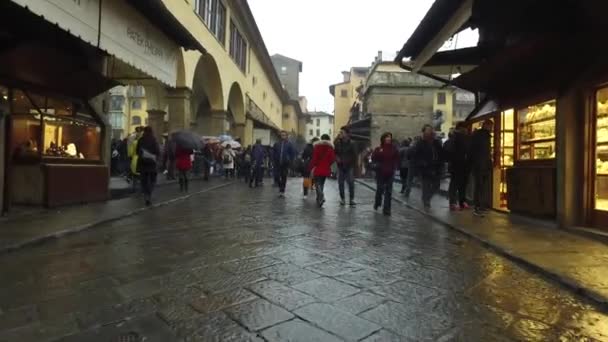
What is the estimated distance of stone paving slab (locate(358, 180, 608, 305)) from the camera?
4.07 m

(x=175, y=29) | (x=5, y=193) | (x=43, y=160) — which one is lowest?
(x=5, y=193)

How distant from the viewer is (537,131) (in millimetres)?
8055

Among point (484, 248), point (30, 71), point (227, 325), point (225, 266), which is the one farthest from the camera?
point (30, 71)

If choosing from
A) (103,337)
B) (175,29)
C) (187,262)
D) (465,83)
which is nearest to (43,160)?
(175,29)

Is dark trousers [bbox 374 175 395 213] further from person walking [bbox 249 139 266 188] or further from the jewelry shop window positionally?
person walking [bbox 249 139 266 188]

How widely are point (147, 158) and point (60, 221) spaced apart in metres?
2.49

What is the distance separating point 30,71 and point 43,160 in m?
1.53

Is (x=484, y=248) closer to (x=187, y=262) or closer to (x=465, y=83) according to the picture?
(x=187, y=262)

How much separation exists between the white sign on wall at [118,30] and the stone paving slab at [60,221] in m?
2.55

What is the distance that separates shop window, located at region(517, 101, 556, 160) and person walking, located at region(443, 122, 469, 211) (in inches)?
38.9

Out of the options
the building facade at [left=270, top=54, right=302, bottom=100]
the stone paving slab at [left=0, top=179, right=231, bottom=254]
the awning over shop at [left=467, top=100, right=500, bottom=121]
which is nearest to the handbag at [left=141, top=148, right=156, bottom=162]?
the stone paving slab at [left=0, top=179, right=231, bottom=254]

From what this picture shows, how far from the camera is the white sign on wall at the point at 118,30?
583 centimetres

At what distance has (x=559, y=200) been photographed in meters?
6.99

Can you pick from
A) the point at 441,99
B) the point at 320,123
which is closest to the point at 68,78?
the point at 441,99
